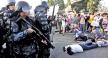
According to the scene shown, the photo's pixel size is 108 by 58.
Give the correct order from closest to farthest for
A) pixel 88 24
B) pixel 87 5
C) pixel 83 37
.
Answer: pixel 83 37, pixel 88 24, pixel 87 5

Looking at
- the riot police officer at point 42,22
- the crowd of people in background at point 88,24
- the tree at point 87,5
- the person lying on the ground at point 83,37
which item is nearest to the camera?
the riot police officer at point 42,22

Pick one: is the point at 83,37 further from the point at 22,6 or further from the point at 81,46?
the point at 22,6

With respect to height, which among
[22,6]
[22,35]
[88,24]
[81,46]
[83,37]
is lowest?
[88,24]

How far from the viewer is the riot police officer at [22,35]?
5957 millimetres

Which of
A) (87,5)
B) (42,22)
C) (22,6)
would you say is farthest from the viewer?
(87,5)

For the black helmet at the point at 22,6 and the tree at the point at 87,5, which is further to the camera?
the tree at the point at 87,5

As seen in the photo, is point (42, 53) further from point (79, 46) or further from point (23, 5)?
point (79, 46)

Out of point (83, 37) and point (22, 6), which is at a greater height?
point (22, 6)

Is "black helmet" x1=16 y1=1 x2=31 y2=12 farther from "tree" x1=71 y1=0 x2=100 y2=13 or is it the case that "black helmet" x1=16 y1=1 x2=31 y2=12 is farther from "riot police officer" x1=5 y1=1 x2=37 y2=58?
"tree" x1=71 y1=0 x2=100 y2=13

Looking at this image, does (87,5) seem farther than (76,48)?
Yes

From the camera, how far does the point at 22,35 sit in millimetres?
5891

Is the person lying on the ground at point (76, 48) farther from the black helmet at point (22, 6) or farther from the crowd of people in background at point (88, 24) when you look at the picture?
the black helmet at point (22, 6)

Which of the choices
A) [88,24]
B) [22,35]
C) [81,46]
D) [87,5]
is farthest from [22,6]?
[87,5]

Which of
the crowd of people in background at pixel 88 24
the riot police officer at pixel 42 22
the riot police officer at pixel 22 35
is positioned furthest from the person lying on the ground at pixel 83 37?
the riot police officer at pixel 22 35
